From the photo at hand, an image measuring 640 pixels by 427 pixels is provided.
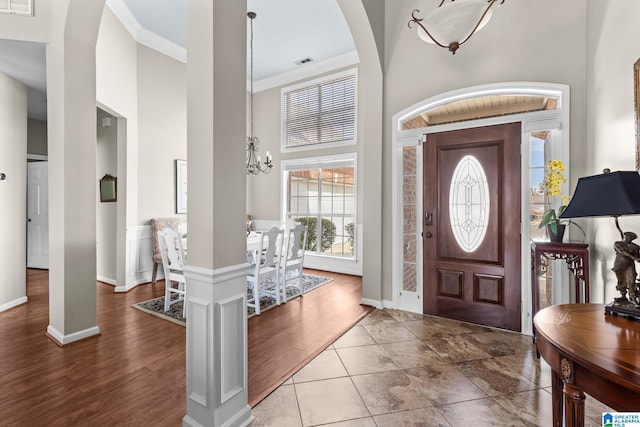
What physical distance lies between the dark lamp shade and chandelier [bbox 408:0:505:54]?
1313 millimetres

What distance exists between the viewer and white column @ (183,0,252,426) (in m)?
1.65

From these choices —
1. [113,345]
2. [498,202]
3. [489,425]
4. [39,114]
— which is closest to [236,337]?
[489,425]

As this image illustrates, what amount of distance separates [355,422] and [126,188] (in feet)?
14.6

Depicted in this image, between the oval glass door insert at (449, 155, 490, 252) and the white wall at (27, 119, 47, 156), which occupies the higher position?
the white wall at (27, 119, 47, 156)

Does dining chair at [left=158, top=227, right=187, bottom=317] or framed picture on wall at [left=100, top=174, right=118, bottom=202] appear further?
framed picture on wall at [left=100, top=174, right=118, bottom=202]

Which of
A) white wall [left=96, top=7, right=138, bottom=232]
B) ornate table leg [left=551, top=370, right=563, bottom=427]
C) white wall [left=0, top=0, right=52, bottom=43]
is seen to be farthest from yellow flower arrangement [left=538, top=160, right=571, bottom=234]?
white wall [left=96, top=7, right=138, bottom=232]

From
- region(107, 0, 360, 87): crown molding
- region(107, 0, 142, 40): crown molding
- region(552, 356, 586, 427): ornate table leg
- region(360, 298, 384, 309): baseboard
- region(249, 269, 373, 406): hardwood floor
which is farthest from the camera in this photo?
region(107, 0, 360, 87): crown molding

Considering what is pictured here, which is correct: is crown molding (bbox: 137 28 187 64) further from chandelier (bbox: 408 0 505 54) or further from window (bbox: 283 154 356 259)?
chandelier (bbox: 408 0 505 54)

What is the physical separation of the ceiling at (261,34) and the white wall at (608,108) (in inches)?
119

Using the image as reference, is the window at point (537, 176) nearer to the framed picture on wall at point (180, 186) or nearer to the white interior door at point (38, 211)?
the framed picture on wall at point (180, 186)

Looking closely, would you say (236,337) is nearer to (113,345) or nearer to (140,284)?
(113,345)

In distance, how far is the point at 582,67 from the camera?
2734mm

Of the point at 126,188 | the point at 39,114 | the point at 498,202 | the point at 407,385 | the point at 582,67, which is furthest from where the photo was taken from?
the point at 39,114

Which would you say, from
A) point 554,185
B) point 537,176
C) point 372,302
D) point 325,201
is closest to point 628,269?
point 554,185
